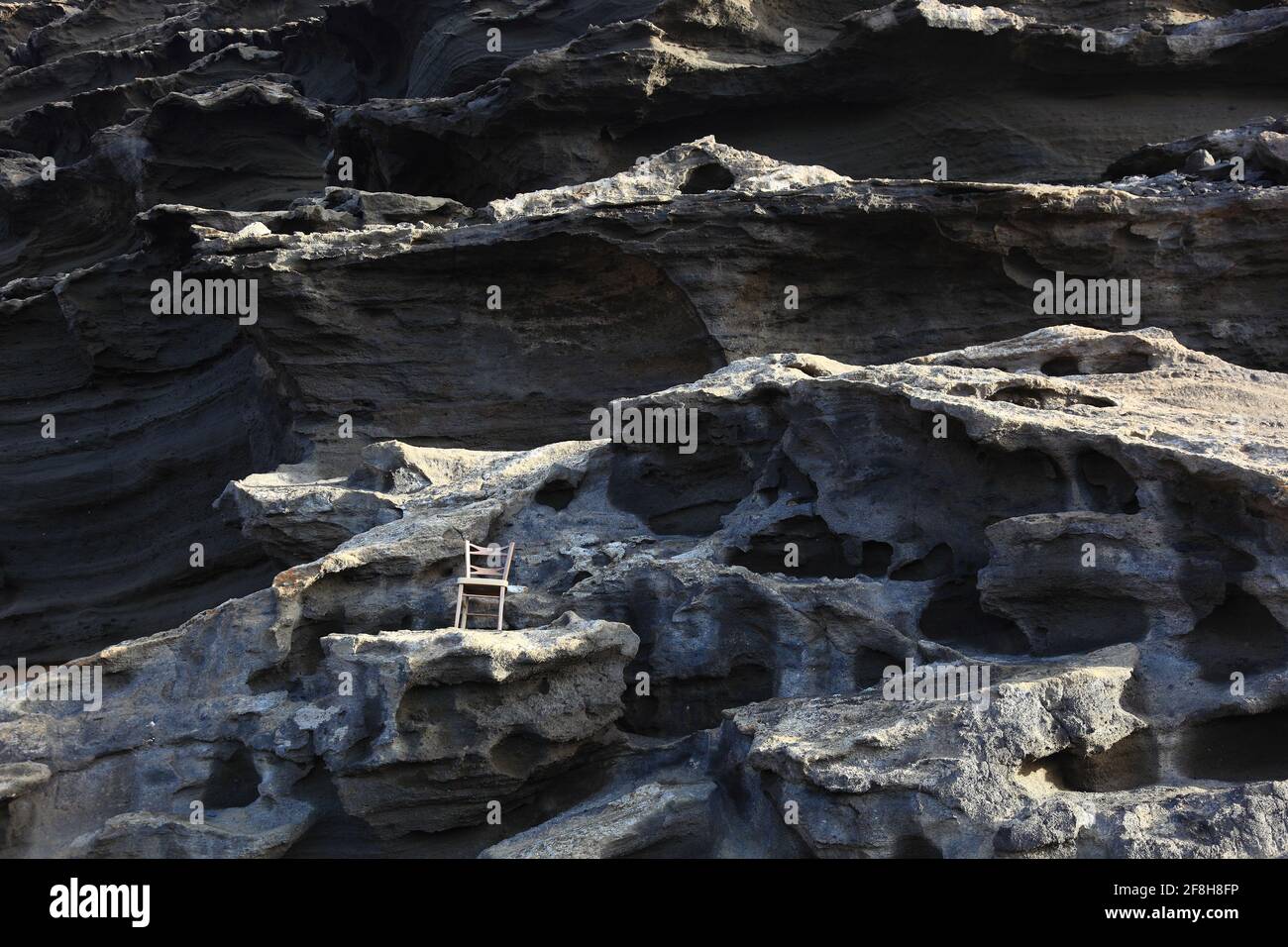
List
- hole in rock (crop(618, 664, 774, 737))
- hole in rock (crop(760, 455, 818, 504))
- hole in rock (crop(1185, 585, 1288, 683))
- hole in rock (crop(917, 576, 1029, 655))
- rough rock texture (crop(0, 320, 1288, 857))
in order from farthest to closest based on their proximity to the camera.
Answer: hole in rock (crop(760, 455, 818, 504)), hole in rock (crop(618, 664, 774, 737)), hole in rock (crop(917, 576, 1029, 655)), hole in rock (crop(1185, 585, 1288, 683)), rough rock texture (crop(0, 320, 1288, 857))

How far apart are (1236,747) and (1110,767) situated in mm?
744

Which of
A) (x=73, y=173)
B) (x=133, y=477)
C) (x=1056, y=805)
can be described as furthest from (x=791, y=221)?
(x=73, y=173)

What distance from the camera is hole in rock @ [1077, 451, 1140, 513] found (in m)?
7.84

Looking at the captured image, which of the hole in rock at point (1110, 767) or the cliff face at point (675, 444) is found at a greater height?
the cliff face at point (675, 444)

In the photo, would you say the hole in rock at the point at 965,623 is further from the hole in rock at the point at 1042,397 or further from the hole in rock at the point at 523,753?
the hole in rock at the point at 523,753

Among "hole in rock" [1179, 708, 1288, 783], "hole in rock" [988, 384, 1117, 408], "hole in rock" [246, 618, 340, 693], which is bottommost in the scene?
"hole in rock" [1179, 708, 1288, 783]

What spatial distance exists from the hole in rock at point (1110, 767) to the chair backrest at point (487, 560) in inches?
150

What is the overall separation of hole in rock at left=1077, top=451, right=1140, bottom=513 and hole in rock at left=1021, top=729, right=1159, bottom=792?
60.9 inches

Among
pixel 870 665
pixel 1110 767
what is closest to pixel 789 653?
pixel 870 665

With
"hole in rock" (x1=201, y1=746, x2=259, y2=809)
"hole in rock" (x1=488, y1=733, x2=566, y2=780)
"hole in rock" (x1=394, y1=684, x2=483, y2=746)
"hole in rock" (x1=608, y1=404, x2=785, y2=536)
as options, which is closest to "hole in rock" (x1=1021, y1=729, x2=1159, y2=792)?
"hole in rock" (x1=488, y1=733, x2=566, y2=780)

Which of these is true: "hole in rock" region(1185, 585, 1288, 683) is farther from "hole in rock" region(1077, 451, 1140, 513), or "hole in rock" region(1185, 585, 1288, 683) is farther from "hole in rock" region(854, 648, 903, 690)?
"hole in rock" region(854, 648, 903, 690)

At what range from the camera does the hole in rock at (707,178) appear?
44.7 feet

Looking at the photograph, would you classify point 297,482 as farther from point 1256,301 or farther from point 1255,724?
point 1256,301

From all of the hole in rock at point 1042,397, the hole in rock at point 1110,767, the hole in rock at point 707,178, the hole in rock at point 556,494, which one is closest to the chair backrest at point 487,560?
the hole in rock at point 556,494
